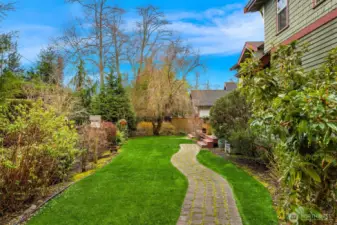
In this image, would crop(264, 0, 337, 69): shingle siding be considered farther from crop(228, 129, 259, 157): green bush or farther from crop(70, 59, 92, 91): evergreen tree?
crop(70, 59, 92, 91): evergreen tree

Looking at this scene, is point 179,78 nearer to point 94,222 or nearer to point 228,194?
point 228,194

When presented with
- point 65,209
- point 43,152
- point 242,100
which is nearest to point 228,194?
point 65,209

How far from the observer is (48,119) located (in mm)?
5496

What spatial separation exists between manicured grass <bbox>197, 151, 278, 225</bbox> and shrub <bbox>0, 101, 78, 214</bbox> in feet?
13.4

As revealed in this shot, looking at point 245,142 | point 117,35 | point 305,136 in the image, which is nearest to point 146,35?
point 117,35

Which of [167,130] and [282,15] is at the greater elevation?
[282,15]

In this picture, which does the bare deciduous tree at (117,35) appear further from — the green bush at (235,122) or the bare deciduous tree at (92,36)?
the green bush at (235,122)

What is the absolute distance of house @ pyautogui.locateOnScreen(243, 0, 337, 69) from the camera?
593 centimetres

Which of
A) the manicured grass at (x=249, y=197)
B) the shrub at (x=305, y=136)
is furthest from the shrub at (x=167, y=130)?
the shrub at (x=305, y=136)

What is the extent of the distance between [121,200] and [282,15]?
8296 mm

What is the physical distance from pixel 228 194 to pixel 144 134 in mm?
17016

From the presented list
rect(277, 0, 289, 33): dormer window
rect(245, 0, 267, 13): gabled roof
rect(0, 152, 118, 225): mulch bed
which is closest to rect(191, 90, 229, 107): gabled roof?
rect(245, 0, 267, 13): gabled roof

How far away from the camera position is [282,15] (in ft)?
28.2

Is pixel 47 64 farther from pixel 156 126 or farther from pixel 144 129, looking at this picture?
Result: pixel 156 126
